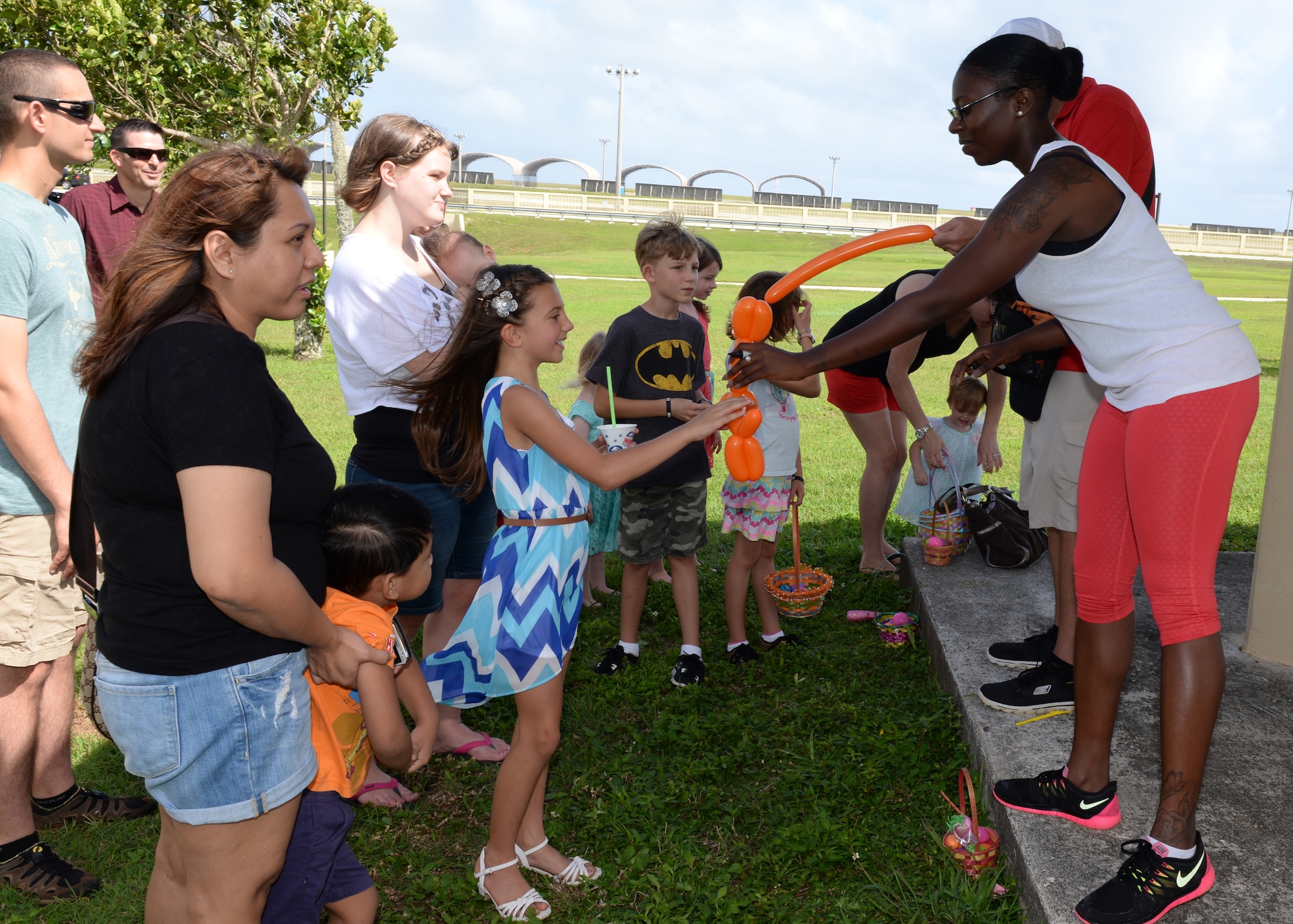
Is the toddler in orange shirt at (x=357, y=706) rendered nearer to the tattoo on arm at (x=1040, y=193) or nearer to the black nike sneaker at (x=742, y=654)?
the tattoo on arm at (x=1040, y=193)

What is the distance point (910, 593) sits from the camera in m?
5.25

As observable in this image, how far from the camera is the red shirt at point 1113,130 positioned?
3.27 metres

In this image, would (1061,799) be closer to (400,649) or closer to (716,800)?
(716,800)

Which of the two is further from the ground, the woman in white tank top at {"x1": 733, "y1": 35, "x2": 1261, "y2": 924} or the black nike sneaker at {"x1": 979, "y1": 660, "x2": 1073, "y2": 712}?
the woman in white tank top at {"x1": 733, "y1": 35, "x2": 1261, "y2": 924}

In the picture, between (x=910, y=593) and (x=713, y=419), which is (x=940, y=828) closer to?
(x=713, y=419)

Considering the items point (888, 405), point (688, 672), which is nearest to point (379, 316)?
point (688, 672)

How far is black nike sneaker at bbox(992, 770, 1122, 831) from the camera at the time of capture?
278cm

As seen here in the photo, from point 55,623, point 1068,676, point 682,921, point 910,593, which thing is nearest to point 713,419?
point 682,921

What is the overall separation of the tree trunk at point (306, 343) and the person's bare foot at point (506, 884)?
11.9 metres

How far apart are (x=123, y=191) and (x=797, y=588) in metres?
4.01

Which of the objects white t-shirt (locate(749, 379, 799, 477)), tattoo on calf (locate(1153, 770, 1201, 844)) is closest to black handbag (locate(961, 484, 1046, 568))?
white t-shirt (locate(749, 379, 799, 477))

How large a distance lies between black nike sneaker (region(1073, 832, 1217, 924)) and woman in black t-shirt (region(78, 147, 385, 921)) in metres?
1.98

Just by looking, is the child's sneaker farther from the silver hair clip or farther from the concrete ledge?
the silver hair clip

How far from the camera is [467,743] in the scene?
3.79 metres
